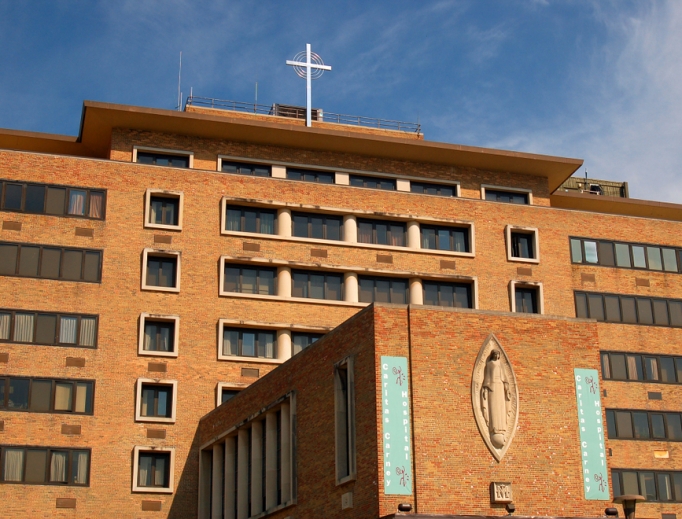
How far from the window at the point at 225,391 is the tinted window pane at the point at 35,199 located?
1133cm

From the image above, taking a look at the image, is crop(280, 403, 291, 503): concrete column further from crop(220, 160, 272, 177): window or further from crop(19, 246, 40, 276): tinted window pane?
crop(220, 160, 272, 177): window

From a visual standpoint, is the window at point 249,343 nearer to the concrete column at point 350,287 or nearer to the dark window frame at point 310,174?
the concrete column at point 350,287

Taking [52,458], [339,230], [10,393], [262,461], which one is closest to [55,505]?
[52,458]

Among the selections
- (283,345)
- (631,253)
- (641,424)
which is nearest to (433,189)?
(631,253)

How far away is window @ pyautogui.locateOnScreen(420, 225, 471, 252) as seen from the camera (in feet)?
183

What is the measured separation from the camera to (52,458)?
4744cm

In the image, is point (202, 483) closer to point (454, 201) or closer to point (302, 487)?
point (302, 487)

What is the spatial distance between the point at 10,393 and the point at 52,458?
3333 millimetres

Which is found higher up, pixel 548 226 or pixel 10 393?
pixel 548 226

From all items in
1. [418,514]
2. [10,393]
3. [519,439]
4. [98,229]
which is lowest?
[418,514]

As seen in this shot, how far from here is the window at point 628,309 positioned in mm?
55875

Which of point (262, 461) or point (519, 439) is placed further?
point (262, 461)

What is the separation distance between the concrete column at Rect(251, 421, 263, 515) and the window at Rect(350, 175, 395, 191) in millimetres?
17950

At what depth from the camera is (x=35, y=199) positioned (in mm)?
50625
